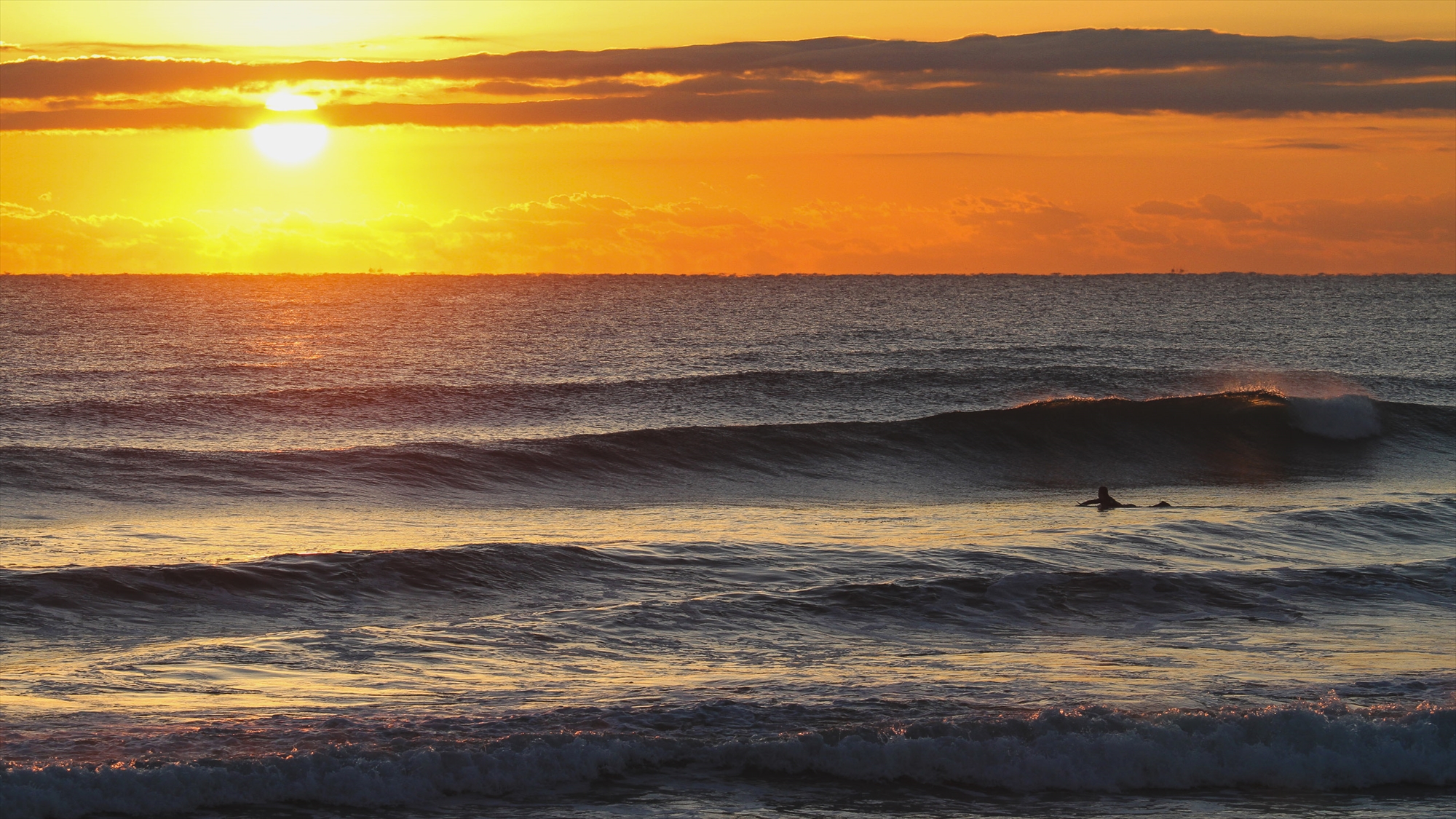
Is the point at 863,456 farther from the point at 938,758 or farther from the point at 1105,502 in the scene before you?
the point at 938,758

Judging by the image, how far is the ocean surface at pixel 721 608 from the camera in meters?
8.33

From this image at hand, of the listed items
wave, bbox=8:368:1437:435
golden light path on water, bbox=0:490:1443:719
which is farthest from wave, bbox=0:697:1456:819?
wave, bbox=8:368:1437:435

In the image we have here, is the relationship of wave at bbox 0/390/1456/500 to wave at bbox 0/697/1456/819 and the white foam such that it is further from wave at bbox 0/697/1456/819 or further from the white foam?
wave at bbox 0/697/1456/819

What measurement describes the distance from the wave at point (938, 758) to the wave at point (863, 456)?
13191 mm

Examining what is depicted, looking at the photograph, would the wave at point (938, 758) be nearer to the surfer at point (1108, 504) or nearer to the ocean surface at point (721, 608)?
the ocean surface at point (721, 608)

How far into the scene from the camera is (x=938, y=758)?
8602mm

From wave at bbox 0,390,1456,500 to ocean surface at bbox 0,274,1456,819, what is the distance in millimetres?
138

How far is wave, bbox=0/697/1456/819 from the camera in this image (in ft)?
26.2

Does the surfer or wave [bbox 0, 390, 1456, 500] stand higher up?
wave [bbox 0, 390, 1456, 500]

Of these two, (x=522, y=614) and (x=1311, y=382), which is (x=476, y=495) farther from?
Answer: (x=1311, y=382)

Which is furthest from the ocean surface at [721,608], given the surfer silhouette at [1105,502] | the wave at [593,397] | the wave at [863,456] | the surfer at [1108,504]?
the surfer silhouette at [1105,502]

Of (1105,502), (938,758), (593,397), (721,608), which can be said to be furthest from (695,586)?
(593,397)

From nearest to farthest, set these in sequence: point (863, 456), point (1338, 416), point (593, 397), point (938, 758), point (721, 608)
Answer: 1. point (938, 758)
2. point (721, 608)
3. point (863, 456)
4. point (1338, 416)
5. point (593, 397)

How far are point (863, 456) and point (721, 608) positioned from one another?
1480cm
